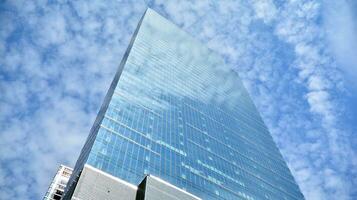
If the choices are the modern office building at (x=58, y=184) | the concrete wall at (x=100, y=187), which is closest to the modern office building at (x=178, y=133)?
the concrete wall at (x=100, y=187)

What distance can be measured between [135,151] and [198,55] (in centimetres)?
8720

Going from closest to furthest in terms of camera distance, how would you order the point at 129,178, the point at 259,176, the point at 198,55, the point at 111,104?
the point at 129,178 → the point at 111,104 → the point at 259,176 → the point at 198,55

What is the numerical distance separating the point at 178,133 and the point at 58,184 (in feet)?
155

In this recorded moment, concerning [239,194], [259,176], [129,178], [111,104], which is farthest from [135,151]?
[259,176]

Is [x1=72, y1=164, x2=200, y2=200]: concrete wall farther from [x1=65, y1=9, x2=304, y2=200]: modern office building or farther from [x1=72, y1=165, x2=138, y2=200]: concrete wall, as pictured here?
[x1=65, y1=9, x2=304, y2=200]: modern office building

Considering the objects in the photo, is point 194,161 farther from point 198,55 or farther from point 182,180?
point 198,55

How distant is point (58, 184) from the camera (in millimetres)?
96938

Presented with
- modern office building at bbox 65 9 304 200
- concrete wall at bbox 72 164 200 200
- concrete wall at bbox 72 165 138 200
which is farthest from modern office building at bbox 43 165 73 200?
concrete wall at bbox 72 164 200 200

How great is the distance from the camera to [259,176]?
84.3 m

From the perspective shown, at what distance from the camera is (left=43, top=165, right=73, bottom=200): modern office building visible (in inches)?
3600

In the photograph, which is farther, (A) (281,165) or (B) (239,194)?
(A) (281,165)

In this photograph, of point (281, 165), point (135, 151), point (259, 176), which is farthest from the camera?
point (281, 165)

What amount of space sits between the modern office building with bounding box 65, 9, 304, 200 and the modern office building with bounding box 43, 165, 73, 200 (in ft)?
105

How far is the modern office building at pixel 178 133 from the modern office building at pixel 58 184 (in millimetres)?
31982
